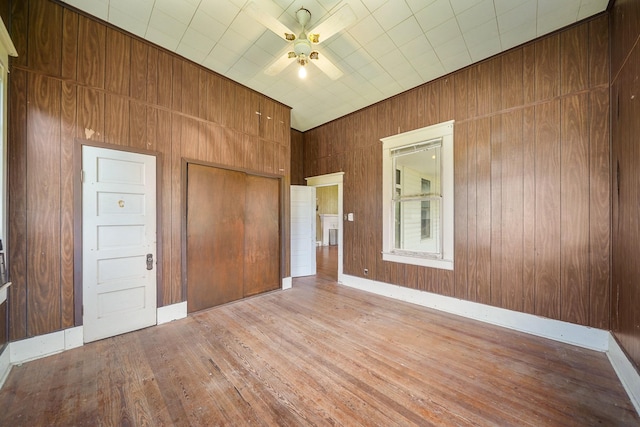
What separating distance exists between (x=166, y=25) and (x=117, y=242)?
258 centimetres

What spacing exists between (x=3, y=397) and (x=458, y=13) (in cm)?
528

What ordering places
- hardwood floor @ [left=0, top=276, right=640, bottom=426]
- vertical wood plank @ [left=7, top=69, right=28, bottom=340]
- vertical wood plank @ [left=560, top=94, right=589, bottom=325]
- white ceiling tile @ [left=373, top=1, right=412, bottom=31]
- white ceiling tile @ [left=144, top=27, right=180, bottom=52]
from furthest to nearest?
white ceiling tile @ [left=144, top=27, right=180, bottom=52] < vertical wood plank @ [left=560, top=94, right=589, bottom=325] < white ceiling tile @ [left=373, top=1, right=412, bottom=31] < vertical wood plank @ [left=7, top=69, right=28, bottom=340] < hardwood floor @ [left=0, top=276, right=640, bottom=426]

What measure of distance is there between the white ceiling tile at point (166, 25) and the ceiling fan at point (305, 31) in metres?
1.10

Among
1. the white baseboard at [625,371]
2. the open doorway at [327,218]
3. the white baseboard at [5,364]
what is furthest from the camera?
the open doorway at [327,218]

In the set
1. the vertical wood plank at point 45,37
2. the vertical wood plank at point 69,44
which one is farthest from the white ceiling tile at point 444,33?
the vertical wood plank at point 45,37

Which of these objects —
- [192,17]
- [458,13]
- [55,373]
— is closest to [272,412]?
[55,373]

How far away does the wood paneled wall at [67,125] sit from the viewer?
7.53 feet

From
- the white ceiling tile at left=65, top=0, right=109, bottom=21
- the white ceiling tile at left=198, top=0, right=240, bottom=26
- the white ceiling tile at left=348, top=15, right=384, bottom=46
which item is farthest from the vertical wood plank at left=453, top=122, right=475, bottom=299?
the white ceiling tile at left=65, top=0, right=109, bottom=21

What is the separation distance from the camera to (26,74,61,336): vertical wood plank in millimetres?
2334

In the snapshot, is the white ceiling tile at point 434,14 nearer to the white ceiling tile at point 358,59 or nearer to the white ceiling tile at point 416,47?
the white ceiling tile at point 416,47

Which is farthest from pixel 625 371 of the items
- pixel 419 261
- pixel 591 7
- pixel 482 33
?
pixel 482 33

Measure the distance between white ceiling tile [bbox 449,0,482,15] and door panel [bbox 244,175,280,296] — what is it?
3.41m

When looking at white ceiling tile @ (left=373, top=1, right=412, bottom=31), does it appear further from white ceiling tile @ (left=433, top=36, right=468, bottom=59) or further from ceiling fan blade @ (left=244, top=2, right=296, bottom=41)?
ceiling fan blade @ (left=244, top=2, right=296, bottom=41)

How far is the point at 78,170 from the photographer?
2.55 meters
